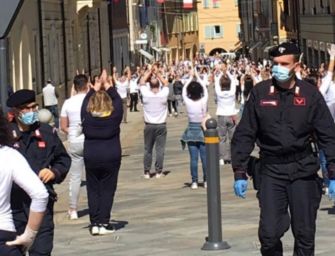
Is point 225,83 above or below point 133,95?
above

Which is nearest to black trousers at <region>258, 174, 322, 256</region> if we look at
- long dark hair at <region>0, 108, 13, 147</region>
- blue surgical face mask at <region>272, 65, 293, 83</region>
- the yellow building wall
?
blue surgical face mask at <region>272, 65, 293, 83</region>

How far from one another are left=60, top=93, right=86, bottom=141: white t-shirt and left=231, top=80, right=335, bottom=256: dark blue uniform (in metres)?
5.77

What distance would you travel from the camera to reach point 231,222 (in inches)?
493

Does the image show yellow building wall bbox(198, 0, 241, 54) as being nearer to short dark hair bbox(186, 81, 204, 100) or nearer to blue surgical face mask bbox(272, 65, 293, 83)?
short dark hair bbox(186, 81, 204, 100)

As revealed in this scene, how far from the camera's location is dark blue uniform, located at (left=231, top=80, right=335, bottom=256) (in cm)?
795

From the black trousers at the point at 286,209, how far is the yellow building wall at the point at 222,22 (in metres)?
115

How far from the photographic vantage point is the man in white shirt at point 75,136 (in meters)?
13.5

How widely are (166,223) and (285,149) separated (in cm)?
505

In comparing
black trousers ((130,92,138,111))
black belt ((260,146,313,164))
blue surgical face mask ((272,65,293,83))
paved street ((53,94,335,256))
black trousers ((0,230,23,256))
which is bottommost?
black trousers ((130,92,138,111))

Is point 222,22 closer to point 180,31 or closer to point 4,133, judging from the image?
point 180,31

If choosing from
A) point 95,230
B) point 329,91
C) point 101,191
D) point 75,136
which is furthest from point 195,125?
point 95,230

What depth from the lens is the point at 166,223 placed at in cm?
1279

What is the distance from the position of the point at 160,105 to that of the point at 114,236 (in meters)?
5.72

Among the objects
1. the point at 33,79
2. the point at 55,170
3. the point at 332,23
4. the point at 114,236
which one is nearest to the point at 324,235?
the point at 114,236
